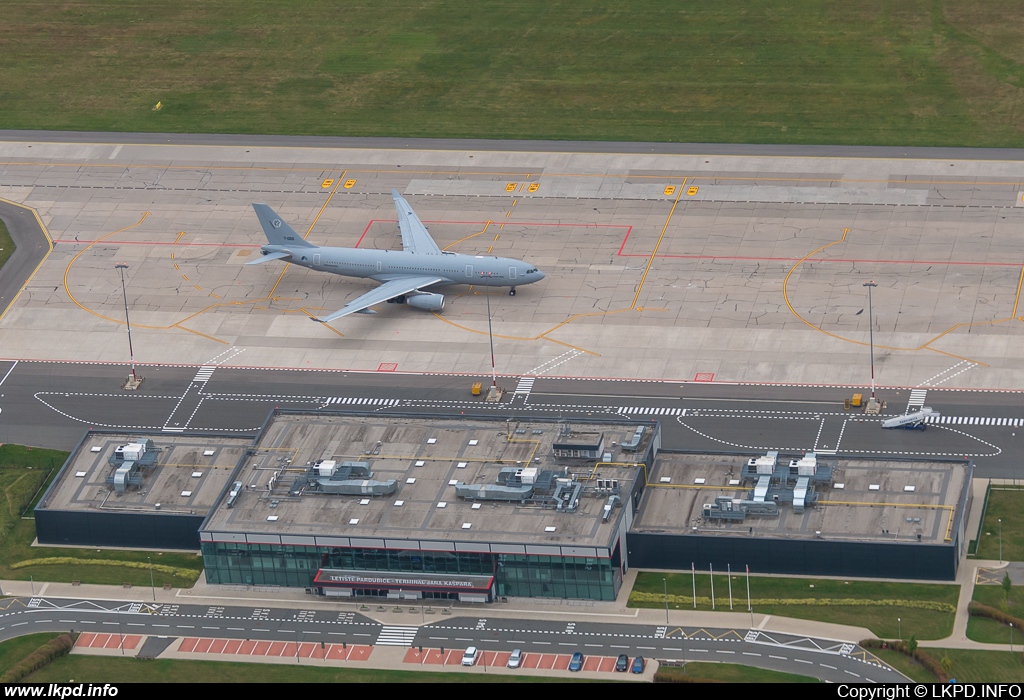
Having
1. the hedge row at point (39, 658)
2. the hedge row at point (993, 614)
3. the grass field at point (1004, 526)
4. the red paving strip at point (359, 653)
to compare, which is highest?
the hedge row at point (39, 658)

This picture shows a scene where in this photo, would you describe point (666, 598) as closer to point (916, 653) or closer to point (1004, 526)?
point (916, 653)

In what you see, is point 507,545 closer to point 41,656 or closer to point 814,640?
point 814,640

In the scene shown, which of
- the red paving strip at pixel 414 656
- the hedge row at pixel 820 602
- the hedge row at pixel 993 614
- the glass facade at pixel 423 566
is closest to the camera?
the hedge row at pixel 993 614

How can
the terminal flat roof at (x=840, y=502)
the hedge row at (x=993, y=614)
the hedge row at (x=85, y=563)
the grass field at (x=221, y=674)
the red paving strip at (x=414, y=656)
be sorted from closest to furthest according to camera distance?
the grass field at (x=221, y=674) < the hedge row at (x=993, y=614) < the red paving strip at (x=414, y=656) < the terminal flat roof at (x=840, y=502) < the hedge row at (x=85, y=563)

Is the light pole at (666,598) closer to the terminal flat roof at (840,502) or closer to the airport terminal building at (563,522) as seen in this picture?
the airport terminal building at (563,522)

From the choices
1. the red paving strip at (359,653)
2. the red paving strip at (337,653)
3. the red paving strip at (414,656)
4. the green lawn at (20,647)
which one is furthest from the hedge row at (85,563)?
the red paving strip at (414,656)

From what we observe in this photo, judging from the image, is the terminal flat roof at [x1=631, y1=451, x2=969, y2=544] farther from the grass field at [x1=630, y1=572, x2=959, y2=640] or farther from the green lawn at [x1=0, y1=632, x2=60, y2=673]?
the green lawn at [x1=0, y1=632, x2=60, y2=673]

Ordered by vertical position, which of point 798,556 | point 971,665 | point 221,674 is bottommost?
point 798,556

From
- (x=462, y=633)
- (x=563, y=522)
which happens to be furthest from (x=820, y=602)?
(x=462, y=633)
